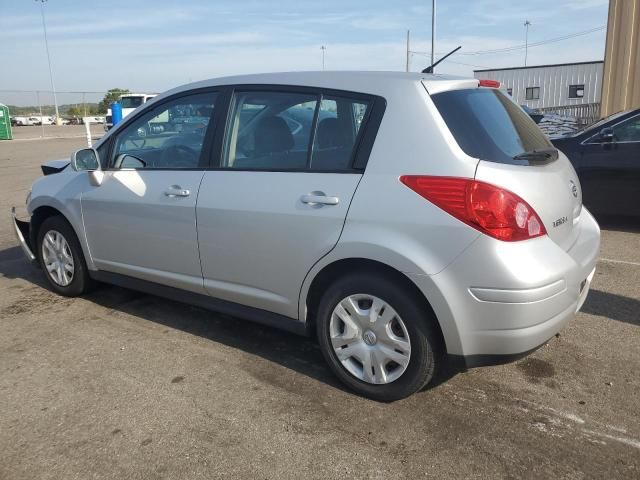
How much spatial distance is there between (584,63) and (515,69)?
4136 mm

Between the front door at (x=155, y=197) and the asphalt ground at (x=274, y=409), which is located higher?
the front door at (x=155, y=197)

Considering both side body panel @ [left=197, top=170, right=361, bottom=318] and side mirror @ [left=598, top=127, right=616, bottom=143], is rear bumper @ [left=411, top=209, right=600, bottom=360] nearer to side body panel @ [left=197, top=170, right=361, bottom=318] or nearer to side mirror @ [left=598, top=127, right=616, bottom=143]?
side body panel @ [left=197, top=170, right=361, bottom=318]

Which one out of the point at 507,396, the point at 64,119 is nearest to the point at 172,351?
the point at 507,396

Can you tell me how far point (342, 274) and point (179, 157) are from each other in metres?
1.53

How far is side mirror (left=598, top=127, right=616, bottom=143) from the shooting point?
21.8ft

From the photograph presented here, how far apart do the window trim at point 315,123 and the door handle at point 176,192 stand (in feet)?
0.76

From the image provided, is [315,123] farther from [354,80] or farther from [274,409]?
[274,409]

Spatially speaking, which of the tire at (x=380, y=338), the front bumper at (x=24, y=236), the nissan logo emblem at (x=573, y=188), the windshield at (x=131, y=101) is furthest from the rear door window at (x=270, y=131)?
the windshield at (x=131, y=101)

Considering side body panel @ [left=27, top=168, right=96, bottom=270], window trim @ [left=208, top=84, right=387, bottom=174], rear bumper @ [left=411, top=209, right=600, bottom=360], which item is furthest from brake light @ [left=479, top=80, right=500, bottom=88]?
side body panel @ [left=27, top=168, right=96, bottom=270]

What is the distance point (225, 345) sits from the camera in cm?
388

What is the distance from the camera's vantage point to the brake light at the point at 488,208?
8.65 feet

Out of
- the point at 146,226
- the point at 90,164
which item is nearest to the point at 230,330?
the point at 146,226

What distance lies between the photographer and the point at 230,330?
163 inches

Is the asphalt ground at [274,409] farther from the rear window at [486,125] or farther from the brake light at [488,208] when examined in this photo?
the rear window at [486,125]
